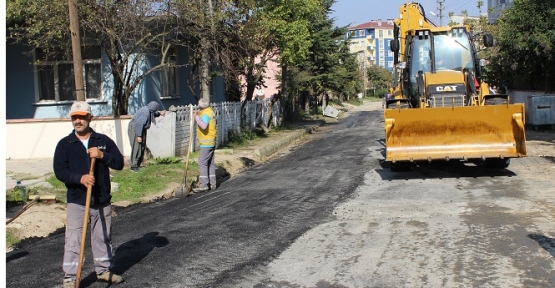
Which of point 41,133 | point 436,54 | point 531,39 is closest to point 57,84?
point 41,133

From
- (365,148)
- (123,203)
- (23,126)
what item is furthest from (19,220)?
(365,148)

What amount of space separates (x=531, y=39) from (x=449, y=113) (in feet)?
48.8

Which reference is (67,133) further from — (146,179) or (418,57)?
(418,57)

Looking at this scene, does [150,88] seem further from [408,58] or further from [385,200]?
[385,200]

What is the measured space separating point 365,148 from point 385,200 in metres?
8.85

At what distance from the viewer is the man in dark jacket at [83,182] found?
579 cm

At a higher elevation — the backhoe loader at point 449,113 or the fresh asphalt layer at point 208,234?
the backhoe loader at point 449,113

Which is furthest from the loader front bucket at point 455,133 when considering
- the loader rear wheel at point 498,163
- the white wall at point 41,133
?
the white wall at point 41,133

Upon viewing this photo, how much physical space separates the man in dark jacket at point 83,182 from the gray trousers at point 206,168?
6244 millimetres

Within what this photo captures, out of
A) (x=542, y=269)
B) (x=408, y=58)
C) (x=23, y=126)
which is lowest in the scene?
Result: (x=542, y=269)

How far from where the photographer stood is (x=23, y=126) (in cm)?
1662

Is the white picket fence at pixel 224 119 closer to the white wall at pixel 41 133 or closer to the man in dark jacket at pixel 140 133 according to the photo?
the man in dark jacket at pixel 140 133

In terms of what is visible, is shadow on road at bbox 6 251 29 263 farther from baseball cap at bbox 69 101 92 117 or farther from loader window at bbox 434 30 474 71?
loader window at bbox 434 30 474 71

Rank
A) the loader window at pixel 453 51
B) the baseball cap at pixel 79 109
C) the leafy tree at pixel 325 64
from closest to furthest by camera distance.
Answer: the baseball cap at pixel 79 109 < the loader window at pixel 453 51 < the leafy tree at pixel 325 64
